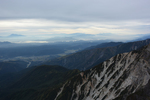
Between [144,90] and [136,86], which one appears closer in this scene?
[144,90]

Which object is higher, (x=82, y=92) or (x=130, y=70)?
(x=130, y=70)

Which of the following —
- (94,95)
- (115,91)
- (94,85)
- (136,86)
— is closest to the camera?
(136,86)

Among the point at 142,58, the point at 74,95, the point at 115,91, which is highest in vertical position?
the point at 142,58

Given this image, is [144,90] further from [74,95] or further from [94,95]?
[74,95]

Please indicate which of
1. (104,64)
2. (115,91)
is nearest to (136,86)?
(115,91)

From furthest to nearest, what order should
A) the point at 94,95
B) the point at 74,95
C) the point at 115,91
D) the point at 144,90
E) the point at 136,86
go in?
the point at 74,95, the point at 94,95, the point at 115,91, the point at 136,86, the point at 144,90

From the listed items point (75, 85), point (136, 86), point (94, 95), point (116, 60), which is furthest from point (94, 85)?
point (136, 86)
